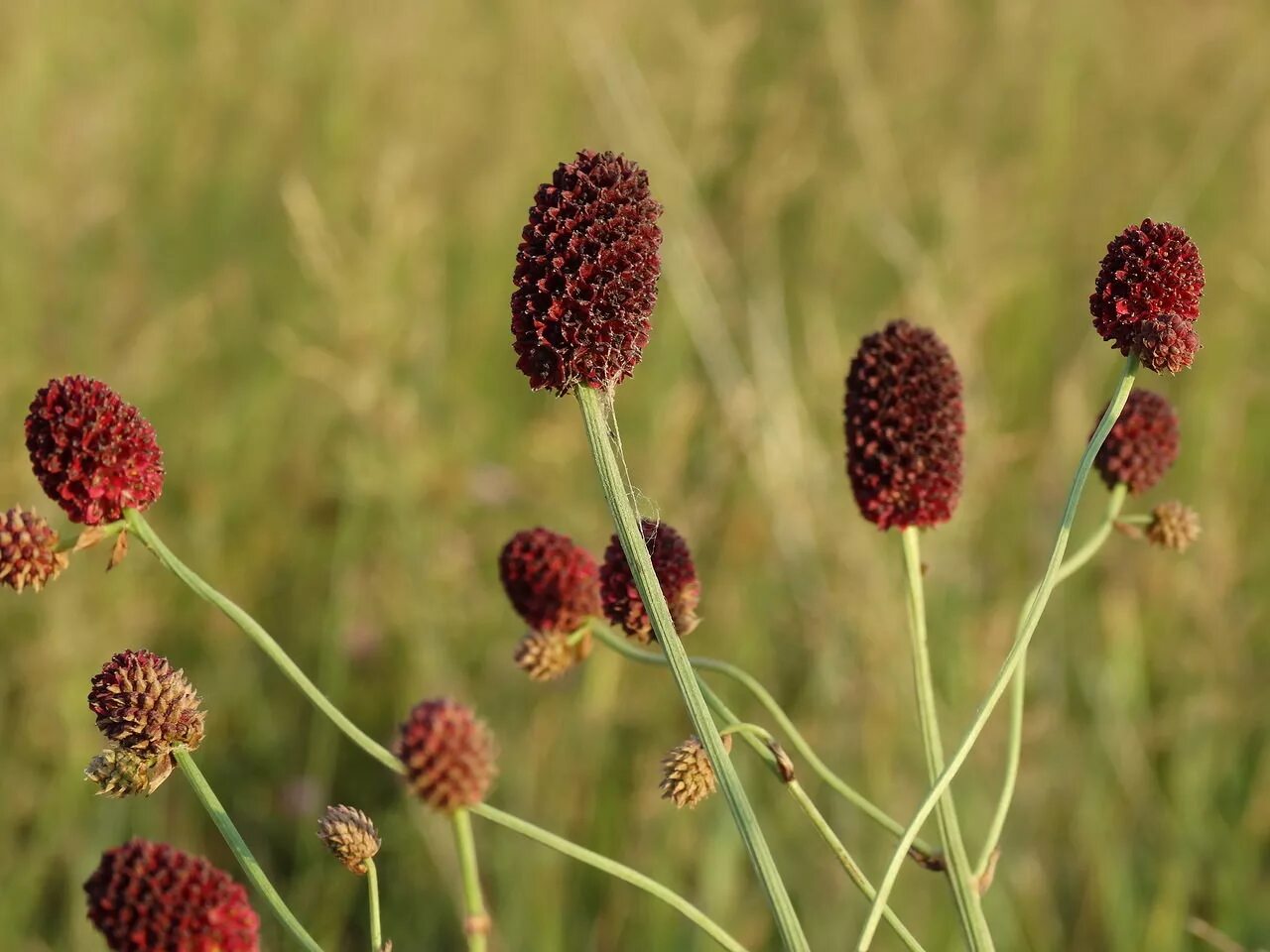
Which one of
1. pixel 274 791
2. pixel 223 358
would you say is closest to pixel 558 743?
pixel 274 791

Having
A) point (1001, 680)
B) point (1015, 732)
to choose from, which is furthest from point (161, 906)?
point (1015, 732)

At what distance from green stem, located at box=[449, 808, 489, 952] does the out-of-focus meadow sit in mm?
2410

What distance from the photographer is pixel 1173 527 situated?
1.62 metres

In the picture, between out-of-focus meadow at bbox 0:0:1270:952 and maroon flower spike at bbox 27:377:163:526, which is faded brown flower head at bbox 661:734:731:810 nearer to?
maroon flower spike at bbox 27:377:163:526

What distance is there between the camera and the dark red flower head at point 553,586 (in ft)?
4.72

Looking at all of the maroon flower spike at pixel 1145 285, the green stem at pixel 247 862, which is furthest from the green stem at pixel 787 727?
the maroon flower spike at pixel 1145 285

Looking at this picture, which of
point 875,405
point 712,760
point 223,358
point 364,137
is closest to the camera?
point 712,760

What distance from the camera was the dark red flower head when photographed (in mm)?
1438

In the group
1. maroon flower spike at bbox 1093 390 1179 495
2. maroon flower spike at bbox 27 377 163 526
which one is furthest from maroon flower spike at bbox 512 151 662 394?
maroon flower spike at bbox 1093 390 1179 495

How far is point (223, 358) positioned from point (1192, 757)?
3.23 metres

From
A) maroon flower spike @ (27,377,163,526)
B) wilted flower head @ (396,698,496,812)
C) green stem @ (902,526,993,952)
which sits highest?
maroon flower spike @ (27,377,163,526)

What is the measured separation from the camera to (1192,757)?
3.71m

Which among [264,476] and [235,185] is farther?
[235,185]

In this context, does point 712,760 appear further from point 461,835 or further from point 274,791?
point 274,791
